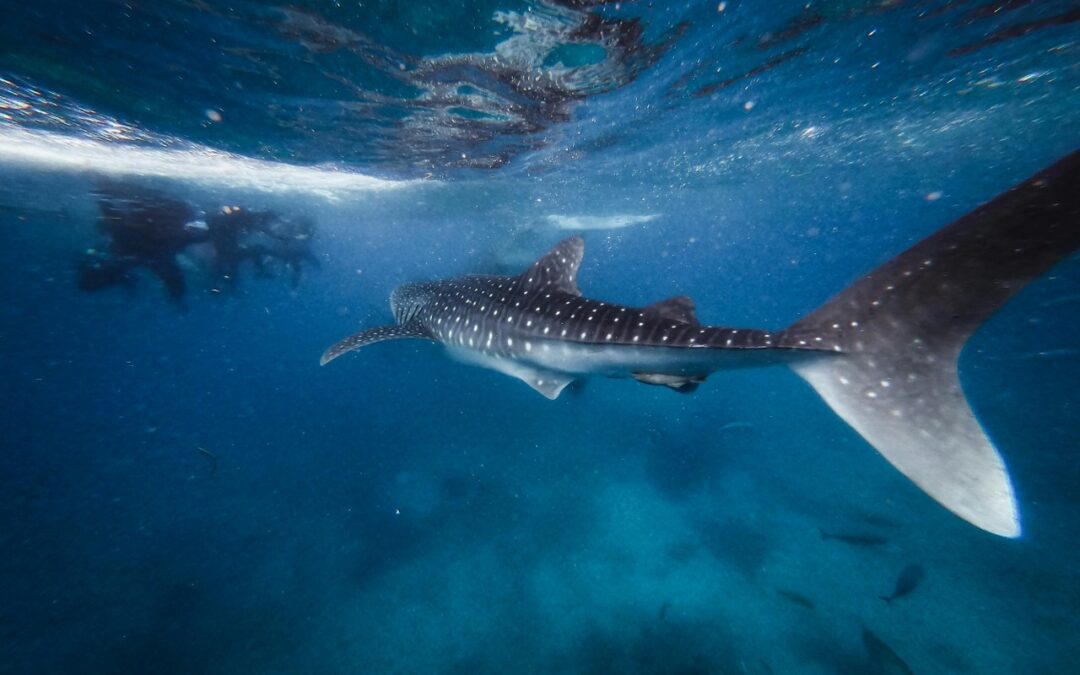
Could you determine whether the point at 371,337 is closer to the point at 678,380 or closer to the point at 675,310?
the point at 675,310

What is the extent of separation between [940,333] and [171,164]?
814 inches

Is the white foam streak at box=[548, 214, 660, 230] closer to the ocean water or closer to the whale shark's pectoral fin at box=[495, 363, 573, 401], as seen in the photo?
the ocean water

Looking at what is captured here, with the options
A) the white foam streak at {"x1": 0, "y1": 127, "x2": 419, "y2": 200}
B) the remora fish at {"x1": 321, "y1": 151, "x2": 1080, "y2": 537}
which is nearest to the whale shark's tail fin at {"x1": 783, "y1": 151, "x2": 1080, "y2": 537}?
the remora fish at {"x1": 321, "y1": 151, "x2": 1080, "y2": 537}

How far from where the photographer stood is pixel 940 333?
2.87m

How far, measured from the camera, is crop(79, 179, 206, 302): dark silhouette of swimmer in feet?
50.7

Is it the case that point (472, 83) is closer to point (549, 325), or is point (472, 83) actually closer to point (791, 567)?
point (549, 325)

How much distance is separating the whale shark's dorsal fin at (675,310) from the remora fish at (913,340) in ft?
0.05

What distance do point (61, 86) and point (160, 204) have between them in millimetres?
10797

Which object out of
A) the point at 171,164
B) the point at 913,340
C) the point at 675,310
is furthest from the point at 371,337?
the point at 171,164

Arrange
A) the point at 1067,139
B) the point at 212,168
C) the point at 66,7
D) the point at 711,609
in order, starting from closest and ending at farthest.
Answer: the point at 66,7 < the point at 711,609 < the point at 212,168 < the point at 1067,139

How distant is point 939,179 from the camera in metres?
30.5

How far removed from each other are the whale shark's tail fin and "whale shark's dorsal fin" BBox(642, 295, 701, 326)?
960 mm

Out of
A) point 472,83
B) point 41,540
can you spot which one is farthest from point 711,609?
point 41,540

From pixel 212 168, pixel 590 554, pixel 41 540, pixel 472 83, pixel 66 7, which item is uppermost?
pixel 472 83
